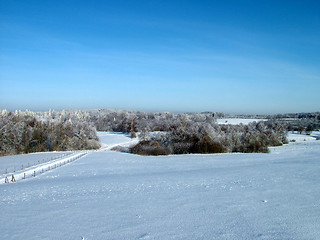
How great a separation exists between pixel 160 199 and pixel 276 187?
3.38 metres

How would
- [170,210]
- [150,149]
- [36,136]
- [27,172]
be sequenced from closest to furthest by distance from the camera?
[170,210] < [27,172] < [150,149] < [36,136]

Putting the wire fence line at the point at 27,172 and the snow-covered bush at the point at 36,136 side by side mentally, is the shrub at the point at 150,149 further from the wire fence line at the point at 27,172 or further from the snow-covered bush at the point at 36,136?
the snow-covered bush at the point at 36,136

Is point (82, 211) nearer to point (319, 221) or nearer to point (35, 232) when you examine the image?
point (35, 232)

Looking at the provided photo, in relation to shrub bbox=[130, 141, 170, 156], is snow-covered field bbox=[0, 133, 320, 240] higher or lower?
higher

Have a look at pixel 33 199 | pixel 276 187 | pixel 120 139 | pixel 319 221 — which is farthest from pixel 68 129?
pixel 319 221

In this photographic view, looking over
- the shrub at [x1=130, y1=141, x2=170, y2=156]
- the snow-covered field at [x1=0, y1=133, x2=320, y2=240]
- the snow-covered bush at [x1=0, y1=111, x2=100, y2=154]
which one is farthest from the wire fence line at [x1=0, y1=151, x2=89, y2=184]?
the snow-covered bush at [x1=0, y1=111, x2=100, y2=154]

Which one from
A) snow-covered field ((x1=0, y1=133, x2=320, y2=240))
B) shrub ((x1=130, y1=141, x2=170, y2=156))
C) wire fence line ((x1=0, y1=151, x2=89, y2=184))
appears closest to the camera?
snow-covered field ((x1=0, y1=133, x2=320, y2=240))

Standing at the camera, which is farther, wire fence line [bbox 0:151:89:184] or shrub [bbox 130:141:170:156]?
shrub [bbox 130:141:170:156]

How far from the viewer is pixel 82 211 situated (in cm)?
613

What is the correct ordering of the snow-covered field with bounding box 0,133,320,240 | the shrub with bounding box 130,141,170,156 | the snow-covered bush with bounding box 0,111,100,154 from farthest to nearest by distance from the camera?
the snow-covered bush with bounding box 0,111,100,154 → the shrub with bounding box 130,141,170,156 → the snow-covered field with bounding box 0,133,320,240

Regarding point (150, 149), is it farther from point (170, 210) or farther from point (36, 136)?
point (170, 210)

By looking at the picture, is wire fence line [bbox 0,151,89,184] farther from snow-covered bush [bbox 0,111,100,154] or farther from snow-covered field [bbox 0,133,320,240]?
snow-covered bush [bbox 0,111,100,154]

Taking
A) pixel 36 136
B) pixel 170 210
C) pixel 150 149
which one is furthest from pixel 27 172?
pixel 36 136

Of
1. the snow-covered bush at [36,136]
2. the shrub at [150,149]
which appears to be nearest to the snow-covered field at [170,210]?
the shrub at [150,149]
